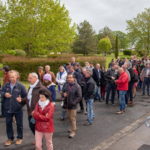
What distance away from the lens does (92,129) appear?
7457 millimetres

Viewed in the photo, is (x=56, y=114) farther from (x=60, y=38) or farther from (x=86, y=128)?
(x=60, y=38)

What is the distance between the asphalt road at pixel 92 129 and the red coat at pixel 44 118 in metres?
1.04

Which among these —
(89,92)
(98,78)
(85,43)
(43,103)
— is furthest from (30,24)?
(85,43)

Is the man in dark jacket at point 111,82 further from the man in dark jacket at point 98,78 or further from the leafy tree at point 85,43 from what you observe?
the leafy tree at point 85,43

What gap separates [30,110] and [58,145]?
3.85 feet

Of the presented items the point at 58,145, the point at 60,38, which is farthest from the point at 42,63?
the point at 58,145

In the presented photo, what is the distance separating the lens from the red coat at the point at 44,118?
5070 millimetres

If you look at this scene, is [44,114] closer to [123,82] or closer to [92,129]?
[92,129]

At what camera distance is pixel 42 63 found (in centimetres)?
1836

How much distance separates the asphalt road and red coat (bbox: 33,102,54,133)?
1.04m

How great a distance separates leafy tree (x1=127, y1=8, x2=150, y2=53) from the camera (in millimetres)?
46719

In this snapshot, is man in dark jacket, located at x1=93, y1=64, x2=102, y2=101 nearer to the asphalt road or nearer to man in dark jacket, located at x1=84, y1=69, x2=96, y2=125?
the asphalt road

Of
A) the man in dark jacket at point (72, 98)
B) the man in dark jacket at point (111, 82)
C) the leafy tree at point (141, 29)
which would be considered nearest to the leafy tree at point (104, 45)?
the leafy tree at point (141, 29)

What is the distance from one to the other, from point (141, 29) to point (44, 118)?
45357mm
